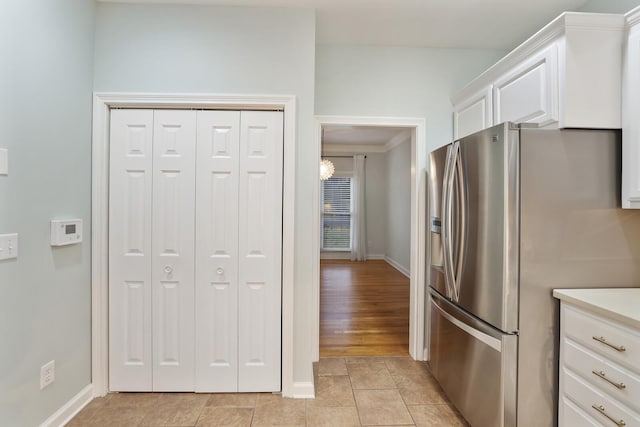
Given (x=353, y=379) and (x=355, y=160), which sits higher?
(x=355, y=160)

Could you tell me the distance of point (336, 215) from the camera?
7.97m

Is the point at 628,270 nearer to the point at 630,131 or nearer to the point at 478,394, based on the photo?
the point at 630,131

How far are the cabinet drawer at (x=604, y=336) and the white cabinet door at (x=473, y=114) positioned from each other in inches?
53.5

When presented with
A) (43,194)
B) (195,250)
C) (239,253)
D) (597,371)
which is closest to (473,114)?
(597,371)

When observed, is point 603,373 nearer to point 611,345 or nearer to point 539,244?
point 611,345

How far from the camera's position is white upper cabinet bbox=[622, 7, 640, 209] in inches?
59.9

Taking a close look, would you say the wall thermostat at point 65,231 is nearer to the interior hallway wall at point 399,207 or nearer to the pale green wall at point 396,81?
the pale green wall at point 396,81

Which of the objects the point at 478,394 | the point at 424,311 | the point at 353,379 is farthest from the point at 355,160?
the point at 478,394

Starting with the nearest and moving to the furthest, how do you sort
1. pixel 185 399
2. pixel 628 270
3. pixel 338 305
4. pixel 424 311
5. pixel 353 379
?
pixel 628 270, pixel 185 399, pixel 353 379, pixel 424 311, pixel 338 305

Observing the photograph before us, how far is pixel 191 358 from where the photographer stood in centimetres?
222

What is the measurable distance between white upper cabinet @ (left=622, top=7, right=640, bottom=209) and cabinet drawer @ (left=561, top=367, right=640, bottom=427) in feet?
2.93

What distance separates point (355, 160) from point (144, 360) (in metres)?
6.44

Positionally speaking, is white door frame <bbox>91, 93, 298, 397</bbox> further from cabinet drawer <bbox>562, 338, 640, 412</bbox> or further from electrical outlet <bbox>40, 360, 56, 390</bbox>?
cabinet drawer <bbox>562, 338, 640, 412</bbox>

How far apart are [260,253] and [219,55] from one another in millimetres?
1435
